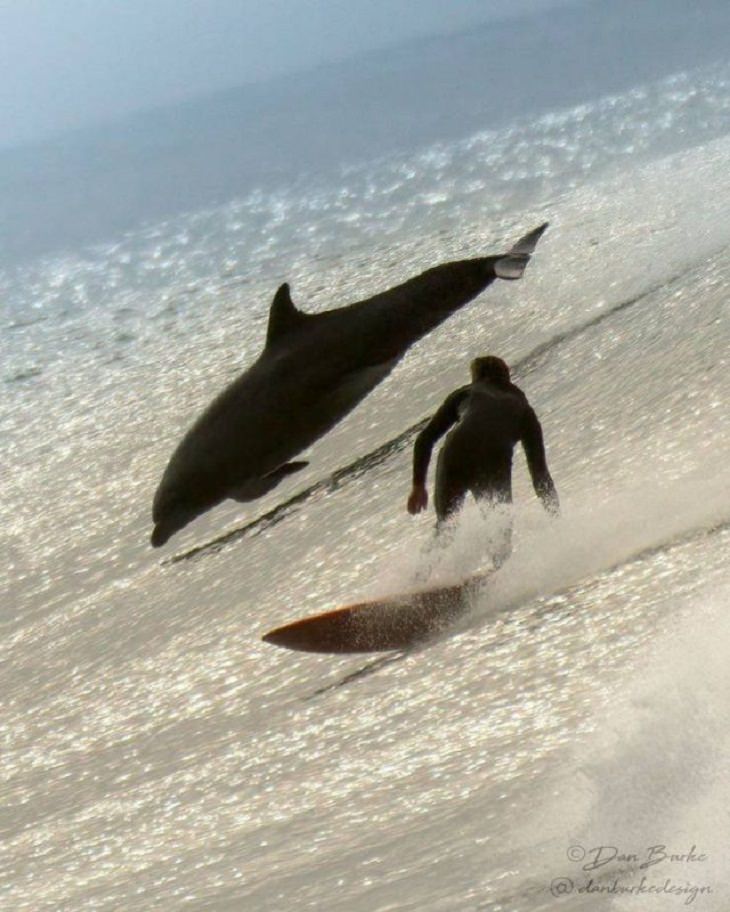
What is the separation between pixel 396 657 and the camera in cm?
91

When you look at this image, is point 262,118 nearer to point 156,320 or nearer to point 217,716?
point 156,320

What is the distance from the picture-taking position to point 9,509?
1.29 m

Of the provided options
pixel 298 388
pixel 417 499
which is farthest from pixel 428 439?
pixel 298 388

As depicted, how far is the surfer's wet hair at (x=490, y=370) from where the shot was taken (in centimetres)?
87

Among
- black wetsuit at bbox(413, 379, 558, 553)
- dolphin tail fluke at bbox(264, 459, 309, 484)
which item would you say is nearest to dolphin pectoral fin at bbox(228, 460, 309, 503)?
dolphin tail fluke at bbox(264, 459, 309, 484)

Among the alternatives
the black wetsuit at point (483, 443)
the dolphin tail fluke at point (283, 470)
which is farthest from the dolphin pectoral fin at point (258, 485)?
the black wetsuit at point (483, 443)

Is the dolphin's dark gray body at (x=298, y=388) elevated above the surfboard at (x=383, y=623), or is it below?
above

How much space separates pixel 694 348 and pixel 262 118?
393cm

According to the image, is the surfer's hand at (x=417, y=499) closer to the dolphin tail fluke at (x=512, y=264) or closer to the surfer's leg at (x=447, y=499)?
the surfer's leg at (x=447, y=499)

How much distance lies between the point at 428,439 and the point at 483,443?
5 centimetres

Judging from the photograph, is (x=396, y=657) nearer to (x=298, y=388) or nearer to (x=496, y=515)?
(x=496, y=515)

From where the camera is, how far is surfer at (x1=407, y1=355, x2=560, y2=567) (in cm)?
85

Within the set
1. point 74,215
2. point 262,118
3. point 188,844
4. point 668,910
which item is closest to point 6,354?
point 188,844

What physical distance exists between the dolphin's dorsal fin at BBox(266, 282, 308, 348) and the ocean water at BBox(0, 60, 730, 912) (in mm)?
164
